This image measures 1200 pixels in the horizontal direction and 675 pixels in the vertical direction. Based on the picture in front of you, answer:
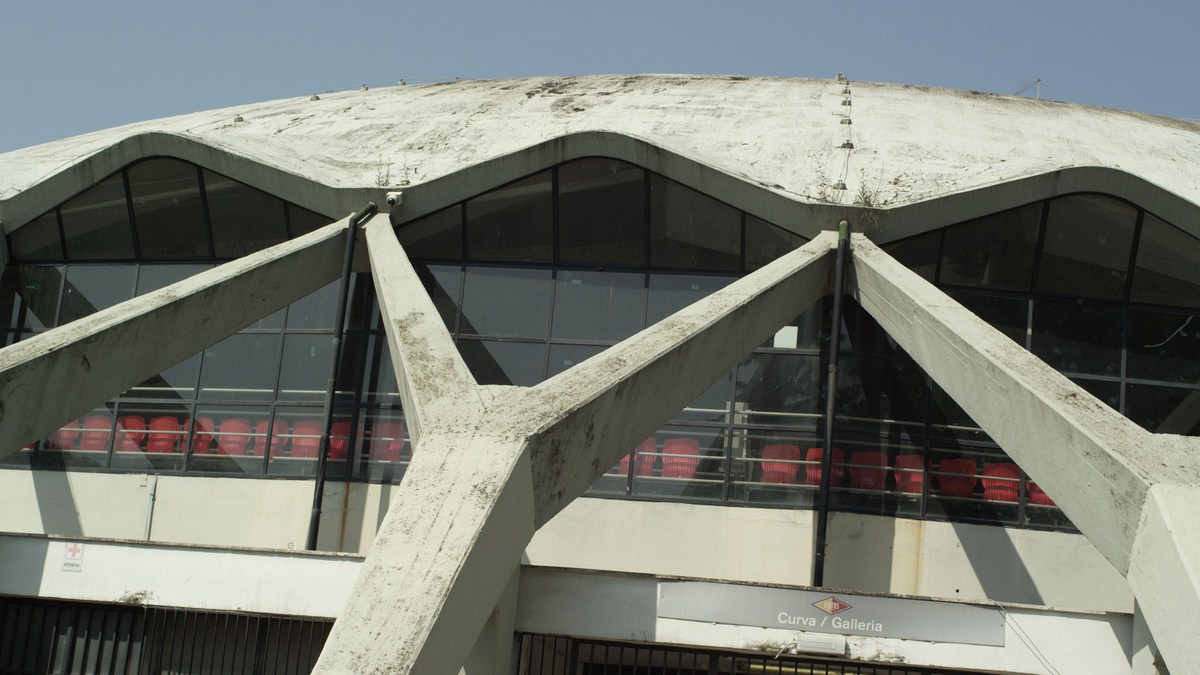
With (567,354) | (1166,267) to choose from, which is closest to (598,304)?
(567,354)

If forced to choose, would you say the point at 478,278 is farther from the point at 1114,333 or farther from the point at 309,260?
the point at 1114,333

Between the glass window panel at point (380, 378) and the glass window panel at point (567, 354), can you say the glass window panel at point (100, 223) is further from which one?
the glass window panel at point (567, 354)

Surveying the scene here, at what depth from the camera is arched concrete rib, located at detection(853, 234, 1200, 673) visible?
7242 mm

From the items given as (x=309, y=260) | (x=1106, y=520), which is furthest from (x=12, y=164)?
(x=1106, y=520)

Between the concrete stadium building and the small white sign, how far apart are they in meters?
0.03

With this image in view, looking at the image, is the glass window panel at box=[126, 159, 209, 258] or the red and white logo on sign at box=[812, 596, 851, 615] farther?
the glass window panel at box=[126, 159, 209, 258]

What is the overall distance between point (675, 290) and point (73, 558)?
712 cm

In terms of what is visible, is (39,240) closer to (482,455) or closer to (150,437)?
(150,437)

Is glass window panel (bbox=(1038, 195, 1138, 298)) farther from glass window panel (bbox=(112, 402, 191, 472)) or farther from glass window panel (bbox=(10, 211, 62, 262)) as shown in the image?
glass window panel (bbox=(10, 211, 62, 262))

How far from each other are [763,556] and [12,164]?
11.5 meters

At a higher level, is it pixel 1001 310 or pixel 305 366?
pixel 1001 310

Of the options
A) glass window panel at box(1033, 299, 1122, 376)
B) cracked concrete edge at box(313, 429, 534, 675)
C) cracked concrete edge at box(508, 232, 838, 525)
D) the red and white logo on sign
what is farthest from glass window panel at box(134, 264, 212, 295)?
glass window panel at box(1033, 299, 1122, 376)

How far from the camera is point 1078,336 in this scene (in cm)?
1345

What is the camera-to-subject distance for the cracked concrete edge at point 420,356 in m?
8.50
